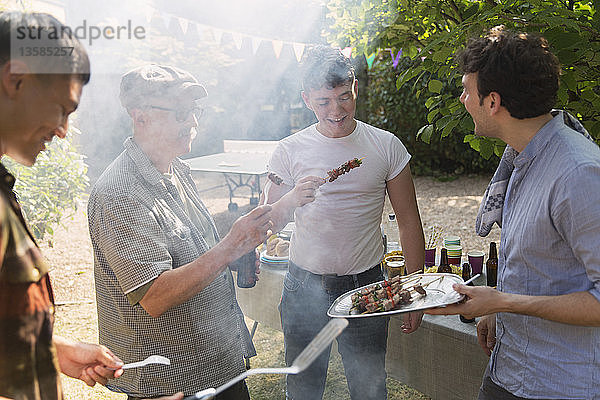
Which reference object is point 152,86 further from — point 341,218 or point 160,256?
point 341,218

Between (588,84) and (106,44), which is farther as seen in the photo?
(106,44)

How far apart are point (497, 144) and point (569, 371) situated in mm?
1536

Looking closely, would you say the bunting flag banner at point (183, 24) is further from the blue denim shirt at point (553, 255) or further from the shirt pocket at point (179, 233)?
the blue denim shirt at point (553, 255)

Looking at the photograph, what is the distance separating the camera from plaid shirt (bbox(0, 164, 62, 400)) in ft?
3.57

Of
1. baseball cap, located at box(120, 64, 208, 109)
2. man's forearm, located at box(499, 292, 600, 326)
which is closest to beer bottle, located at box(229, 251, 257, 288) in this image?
baseball cap, located at box(120, 64, 208, 109)

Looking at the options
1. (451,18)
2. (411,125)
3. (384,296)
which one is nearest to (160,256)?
(384,296)

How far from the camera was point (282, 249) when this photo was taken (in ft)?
13.3

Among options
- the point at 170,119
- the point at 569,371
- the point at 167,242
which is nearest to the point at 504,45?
the point at 569,371

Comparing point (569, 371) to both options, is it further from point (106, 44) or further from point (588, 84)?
point (106, 44)

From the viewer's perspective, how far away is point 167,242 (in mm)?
1915

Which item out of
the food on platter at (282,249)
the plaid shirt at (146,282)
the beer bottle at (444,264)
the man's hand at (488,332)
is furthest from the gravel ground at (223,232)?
the plaid shirt at (146,282)

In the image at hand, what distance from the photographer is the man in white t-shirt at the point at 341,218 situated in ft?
8.66

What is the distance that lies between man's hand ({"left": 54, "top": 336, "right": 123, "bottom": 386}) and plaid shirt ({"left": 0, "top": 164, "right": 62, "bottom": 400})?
0.41 meters

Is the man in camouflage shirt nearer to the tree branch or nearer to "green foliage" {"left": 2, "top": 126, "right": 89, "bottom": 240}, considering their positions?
the tree branch
